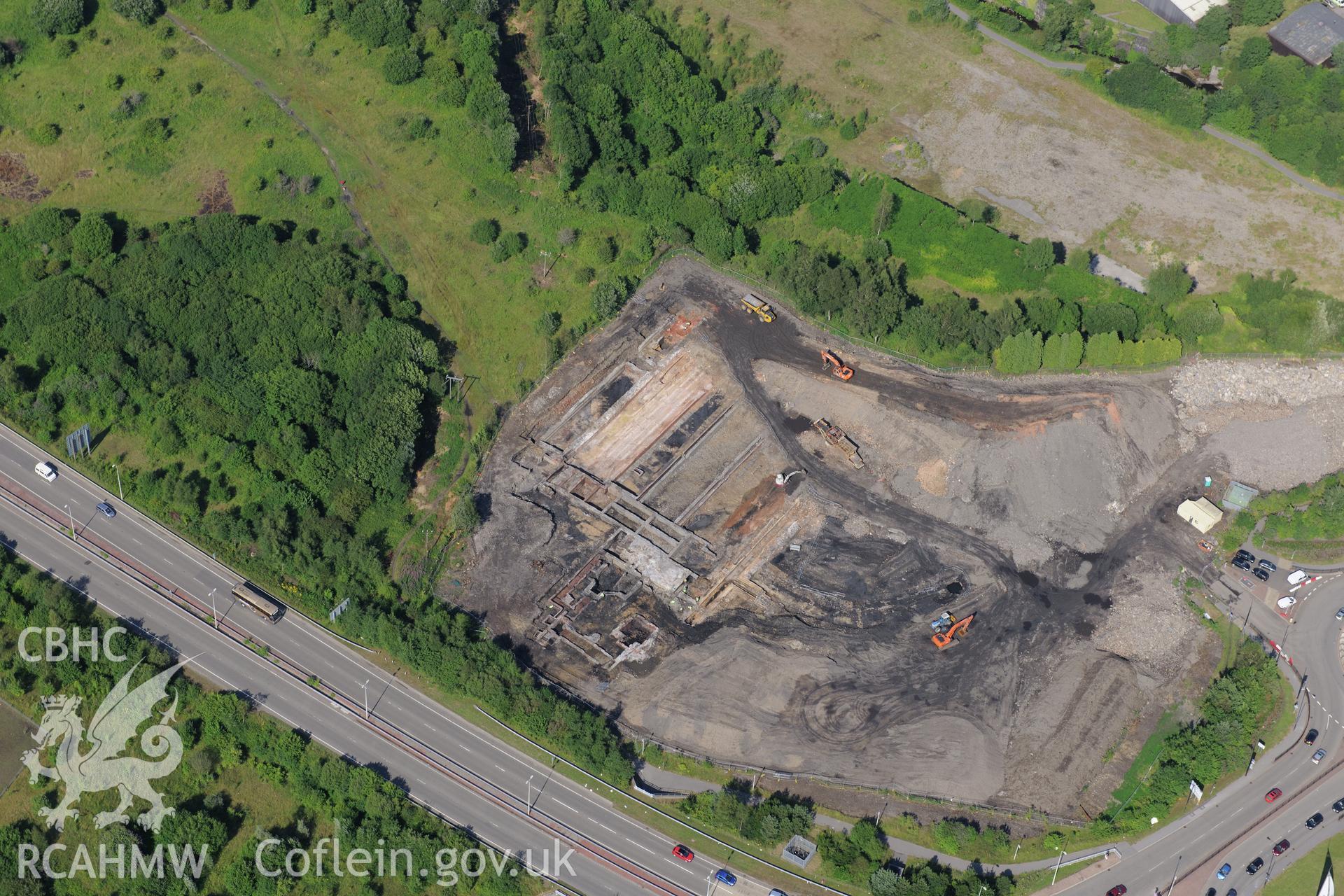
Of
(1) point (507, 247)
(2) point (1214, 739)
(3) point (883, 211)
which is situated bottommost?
(2) point (1214, 739)

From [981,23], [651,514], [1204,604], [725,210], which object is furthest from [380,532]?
[981,23]

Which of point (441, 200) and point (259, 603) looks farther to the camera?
point (441, 200)

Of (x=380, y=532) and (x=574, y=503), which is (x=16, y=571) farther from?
(x=574, y=503)

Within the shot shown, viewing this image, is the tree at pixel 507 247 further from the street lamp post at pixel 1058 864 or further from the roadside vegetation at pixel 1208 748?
the street lamp post at pixel 1058 864

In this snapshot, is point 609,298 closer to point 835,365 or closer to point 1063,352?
point 835,365

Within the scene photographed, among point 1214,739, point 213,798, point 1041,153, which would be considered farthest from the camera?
point 1041,153

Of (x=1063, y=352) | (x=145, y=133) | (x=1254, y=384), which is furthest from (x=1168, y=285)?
(x=145, y=133)
